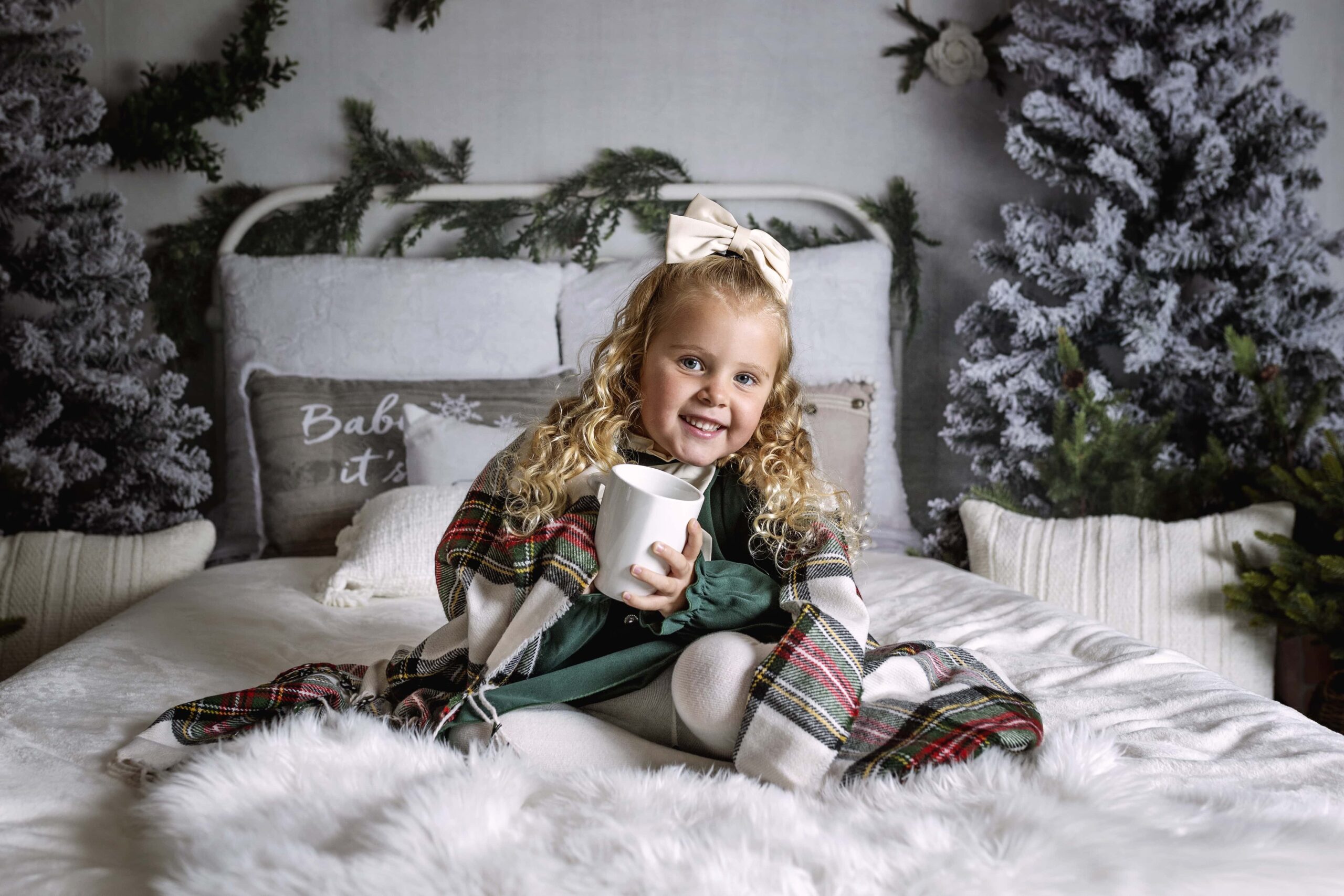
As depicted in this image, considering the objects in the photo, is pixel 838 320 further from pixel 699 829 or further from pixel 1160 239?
pixel 699 829

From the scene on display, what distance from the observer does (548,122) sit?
255 centimetres

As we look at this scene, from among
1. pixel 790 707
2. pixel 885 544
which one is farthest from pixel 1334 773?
pixel 885 544

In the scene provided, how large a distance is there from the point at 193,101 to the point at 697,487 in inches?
71.6

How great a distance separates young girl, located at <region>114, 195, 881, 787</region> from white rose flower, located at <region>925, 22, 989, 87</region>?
1.58 metres

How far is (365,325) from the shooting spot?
2.27 metres

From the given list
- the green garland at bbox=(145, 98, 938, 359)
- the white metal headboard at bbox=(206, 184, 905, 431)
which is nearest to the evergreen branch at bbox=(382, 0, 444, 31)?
the green garland at bbox=(145, 98, 938, 359)

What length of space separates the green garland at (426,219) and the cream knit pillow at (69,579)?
0.62 meters

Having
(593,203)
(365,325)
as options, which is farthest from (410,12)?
(365,325)

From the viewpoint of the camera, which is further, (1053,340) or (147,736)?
(1053,340)

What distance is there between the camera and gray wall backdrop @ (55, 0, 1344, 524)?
245 centimetres

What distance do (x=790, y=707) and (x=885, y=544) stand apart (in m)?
1.54

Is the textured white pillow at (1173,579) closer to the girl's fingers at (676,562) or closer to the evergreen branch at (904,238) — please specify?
the evergreen branch at (904,238)

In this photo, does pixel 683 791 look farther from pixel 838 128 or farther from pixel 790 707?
pixel 838 128

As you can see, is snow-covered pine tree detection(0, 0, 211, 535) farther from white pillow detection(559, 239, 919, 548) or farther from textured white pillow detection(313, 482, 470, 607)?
white pillow detection(559, 239, 919, 548)
